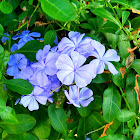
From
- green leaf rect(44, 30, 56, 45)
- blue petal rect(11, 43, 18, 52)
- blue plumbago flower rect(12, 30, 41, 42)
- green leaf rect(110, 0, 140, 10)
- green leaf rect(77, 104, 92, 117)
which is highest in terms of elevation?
green leaf rect(110, 0, 140, 10)

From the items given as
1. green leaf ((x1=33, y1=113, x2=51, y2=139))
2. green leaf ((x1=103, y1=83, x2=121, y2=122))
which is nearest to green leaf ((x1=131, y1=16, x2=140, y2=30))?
green leaf ((x1=103, y1=83, x2=121, y2=122))

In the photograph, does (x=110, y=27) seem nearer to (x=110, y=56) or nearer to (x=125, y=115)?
(x=110, y=56)

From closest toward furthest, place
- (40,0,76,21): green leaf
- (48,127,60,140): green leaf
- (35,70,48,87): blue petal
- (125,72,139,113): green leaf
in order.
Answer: (40,0,76,21): green leaf, (35,70,48,87): blue petal, (125,72,139,113): green leaf, (48,127,60,140): green leaf

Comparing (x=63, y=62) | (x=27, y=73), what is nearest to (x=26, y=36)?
(x=27, y=73)

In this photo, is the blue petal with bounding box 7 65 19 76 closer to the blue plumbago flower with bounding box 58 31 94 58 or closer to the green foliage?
the green foliage

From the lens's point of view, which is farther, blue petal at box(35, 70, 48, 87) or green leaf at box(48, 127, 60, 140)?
green leaf at box(48, 127, 60, 140)

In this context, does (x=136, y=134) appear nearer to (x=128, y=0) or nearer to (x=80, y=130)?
(x=80, y=130)

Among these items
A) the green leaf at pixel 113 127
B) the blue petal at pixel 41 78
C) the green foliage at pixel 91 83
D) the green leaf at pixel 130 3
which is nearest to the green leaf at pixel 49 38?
the green foliage at pixel 91 83
